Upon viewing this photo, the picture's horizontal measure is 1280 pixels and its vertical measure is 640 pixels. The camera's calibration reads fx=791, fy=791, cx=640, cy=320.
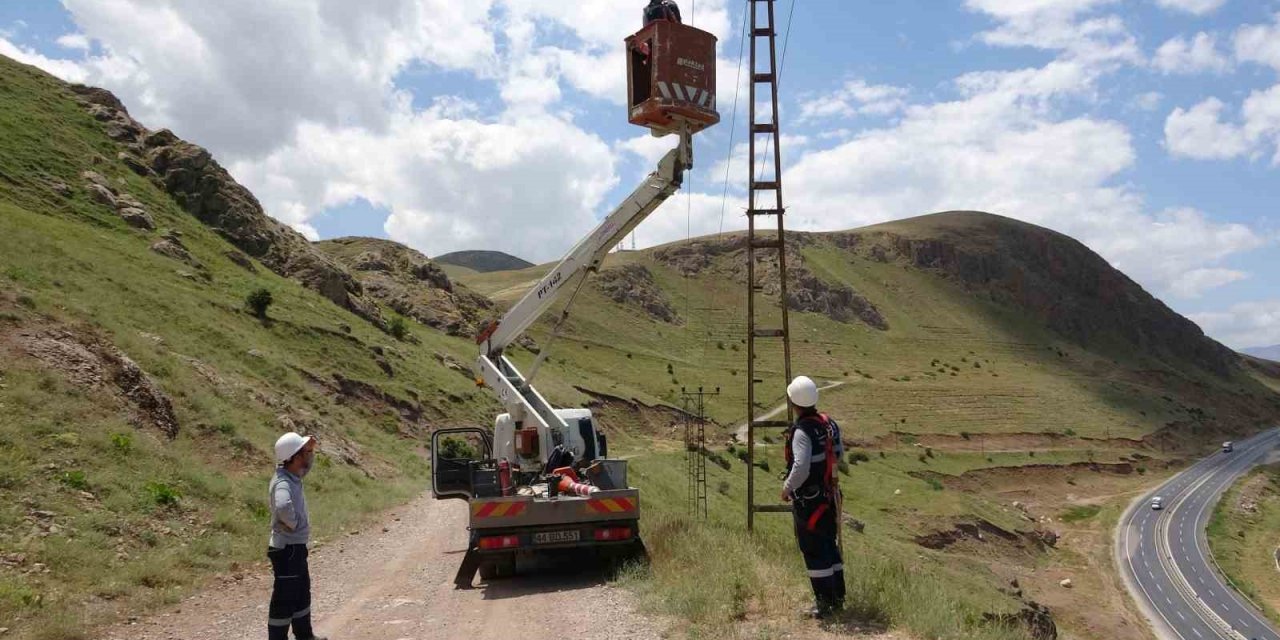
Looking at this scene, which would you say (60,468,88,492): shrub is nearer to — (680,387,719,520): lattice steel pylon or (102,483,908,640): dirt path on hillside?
(102,483,908,640): dirt path on hillside

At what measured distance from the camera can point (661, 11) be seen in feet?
42.8

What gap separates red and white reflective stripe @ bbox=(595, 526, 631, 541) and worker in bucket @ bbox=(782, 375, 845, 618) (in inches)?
162

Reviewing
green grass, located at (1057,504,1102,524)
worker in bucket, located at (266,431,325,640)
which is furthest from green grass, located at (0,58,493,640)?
green grass, located at (1057,504,1102,524)

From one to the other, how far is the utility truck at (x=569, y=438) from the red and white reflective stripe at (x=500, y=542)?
1 cm

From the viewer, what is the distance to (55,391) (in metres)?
13.6

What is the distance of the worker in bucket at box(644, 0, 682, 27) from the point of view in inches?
511

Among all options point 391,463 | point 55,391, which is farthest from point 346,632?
point 391,463

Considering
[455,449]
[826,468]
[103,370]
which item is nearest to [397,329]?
[455,449]

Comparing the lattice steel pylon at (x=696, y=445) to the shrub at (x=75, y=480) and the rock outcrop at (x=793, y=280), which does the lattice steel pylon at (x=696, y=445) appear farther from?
the rock outcrop at (x=793, y=280)

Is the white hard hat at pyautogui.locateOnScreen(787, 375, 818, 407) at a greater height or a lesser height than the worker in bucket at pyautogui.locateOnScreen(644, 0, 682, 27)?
lesser

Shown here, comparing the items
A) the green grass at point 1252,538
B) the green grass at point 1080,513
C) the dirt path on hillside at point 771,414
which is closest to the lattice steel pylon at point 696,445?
the dirt path on hillside at point 771,414

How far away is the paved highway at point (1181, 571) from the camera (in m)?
44.6

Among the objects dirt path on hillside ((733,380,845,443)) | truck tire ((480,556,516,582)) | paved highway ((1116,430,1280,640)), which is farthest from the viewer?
dirt path on hillside ((733,380,845,443))

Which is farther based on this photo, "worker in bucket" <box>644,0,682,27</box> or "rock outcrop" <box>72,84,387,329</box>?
"rock outcrop" <box>72,84,387,329</box>
